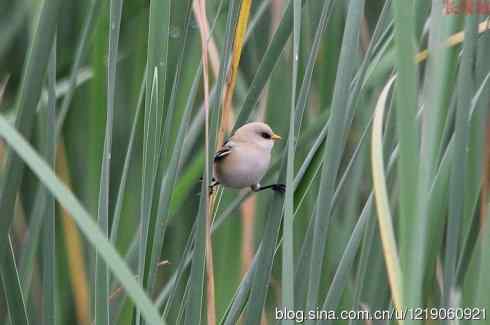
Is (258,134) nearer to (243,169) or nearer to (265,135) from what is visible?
(265,135)

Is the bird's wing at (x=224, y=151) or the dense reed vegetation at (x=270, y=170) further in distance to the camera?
the bird's wing at (x=224, y=151)

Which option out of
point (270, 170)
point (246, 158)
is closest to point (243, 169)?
point (246, 158)

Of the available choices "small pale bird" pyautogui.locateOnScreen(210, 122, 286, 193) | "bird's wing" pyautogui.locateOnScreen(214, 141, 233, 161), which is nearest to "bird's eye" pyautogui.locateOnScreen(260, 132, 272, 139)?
"small pale bird" pyautogui.locateOnScreen(210, 122, 286, 193)

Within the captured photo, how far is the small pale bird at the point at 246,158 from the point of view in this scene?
2053 millimetres

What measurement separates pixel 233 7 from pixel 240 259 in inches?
37.3

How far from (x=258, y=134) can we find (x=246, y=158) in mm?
95

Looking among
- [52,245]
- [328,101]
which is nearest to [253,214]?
[328,101]

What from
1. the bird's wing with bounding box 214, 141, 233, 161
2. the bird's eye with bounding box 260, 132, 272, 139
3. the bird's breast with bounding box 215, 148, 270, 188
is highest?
the bird's eye with bounding box 260, 132, 272, 139

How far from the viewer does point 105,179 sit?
123 cm

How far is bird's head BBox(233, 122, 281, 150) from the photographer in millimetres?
2090

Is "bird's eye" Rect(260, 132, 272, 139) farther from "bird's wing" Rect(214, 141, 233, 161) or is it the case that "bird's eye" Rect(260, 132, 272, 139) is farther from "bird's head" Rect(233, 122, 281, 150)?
"bird's wing" Rect(214, 141, 233, 161)

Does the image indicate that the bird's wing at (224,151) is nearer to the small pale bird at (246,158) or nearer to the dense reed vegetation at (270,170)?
the small pale bird at (246,158)

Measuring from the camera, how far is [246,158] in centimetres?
207

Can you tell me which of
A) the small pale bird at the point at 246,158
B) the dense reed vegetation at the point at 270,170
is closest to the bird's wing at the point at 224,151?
the small pale bird at the point at 246,158
